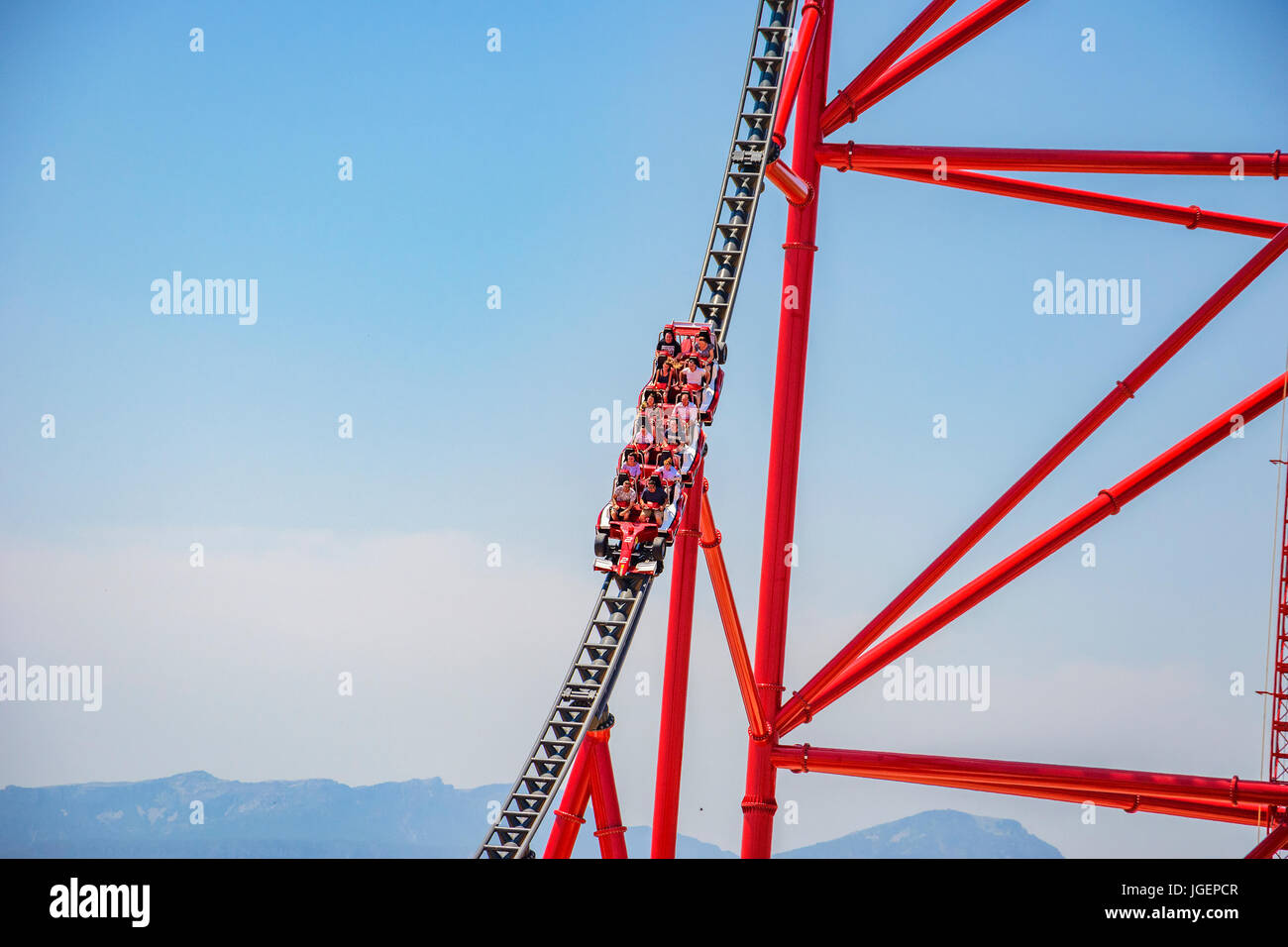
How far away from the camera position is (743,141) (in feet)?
36.6

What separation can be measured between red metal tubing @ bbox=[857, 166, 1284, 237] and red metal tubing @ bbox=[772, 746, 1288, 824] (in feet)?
15.1

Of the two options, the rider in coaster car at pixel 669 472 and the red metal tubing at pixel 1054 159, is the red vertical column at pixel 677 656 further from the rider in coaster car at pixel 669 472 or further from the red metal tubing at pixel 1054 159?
the red metal tubing at pixel 1054 159

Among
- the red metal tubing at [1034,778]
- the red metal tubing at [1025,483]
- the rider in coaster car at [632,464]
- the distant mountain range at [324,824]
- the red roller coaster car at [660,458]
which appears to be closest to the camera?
the red roller coaster car at [660,458]

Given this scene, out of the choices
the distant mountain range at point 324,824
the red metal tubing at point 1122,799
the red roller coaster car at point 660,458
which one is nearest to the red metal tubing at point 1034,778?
the red metal tubing at point 1122,799

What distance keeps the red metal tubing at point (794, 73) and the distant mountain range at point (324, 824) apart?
52886 mm

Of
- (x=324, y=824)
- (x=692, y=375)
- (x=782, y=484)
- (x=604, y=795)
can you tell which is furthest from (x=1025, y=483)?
(x=324, y=824)

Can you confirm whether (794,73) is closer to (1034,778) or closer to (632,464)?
(632,464)

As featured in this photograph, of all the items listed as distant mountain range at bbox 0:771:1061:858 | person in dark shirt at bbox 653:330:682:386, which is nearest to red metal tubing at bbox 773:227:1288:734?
person in dark shirt at bbox 653:330:682:386

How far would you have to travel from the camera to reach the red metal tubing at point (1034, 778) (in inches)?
425

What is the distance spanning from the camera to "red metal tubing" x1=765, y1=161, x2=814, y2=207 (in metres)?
11.1

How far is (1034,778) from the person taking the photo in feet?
36.1
